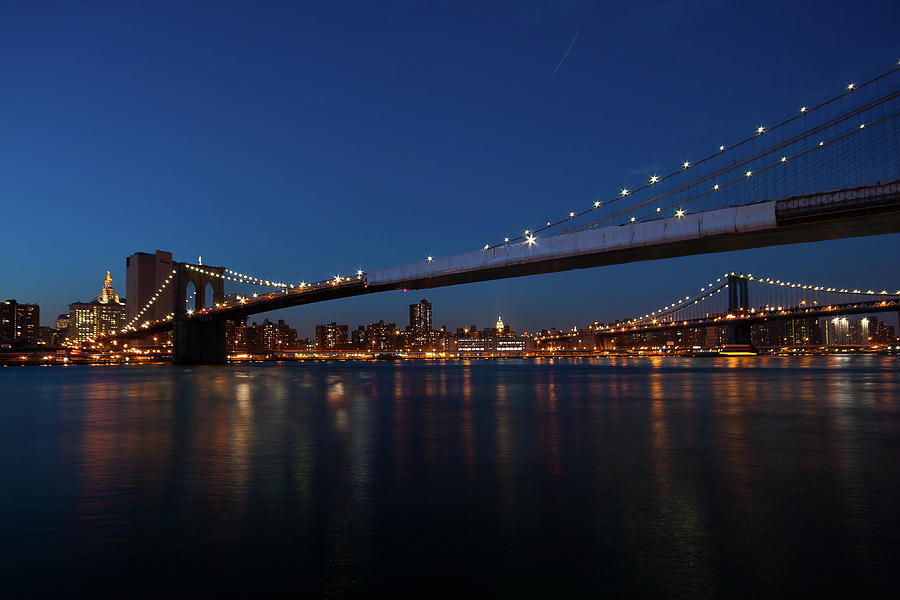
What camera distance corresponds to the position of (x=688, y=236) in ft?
92.2

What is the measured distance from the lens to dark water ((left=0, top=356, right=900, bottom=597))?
534cm

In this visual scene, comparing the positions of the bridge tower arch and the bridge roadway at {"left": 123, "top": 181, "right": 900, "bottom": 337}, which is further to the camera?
the bridge tower arch

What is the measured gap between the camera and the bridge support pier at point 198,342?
2899 inches

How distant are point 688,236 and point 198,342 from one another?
2430 inches

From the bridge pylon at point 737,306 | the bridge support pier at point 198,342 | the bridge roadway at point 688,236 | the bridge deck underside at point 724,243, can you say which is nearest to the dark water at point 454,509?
the bridge roadway at point 688,236

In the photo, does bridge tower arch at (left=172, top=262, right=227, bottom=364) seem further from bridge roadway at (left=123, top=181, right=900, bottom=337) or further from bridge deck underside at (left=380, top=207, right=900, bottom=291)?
bridge deck underside at (left=380, top=207, right=900, bottom=291)

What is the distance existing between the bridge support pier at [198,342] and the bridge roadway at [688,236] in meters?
36.2

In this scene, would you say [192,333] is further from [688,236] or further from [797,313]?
[797,313]

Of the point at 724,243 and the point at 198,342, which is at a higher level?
the point at 724,243

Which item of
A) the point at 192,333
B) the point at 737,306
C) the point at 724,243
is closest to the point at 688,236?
the point at 724,243

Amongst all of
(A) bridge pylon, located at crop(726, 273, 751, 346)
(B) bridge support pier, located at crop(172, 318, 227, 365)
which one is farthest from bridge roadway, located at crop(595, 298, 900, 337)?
(B) bridge support pier, located at crop(172, 318, 227, 365)

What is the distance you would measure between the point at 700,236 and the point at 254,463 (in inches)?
880

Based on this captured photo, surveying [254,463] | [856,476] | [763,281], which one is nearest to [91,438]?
[254,463]

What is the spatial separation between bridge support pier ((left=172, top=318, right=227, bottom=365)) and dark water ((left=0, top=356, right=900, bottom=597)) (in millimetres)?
59582
